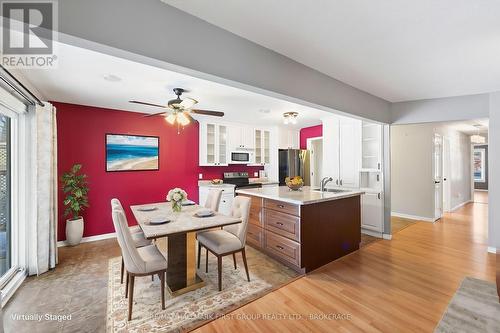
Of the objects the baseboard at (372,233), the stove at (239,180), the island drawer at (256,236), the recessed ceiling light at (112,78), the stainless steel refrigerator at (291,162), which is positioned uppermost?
the recessed ceiling light at (112,78)

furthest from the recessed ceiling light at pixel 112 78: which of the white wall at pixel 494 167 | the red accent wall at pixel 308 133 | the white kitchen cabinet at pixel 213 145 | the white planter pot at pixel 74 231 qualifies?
the white wall at pixel 494 167

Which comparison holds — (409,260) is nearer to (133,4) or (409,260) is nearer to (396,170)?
(396,170)

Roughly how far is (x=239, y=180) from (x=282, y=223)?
2.87 m

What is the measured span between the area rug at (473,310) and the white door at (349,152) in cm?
222

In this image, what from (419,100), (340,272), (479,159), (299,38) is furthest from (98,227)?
(479,159)

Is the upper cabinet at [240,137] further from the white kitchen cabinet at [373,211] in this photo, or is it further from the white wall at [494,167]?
the white wall at [494,167]

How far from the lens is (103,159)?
13.7 feet

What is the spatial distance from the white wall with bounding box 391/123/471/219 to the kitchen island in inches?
120

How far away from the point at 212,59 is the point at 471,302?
3.38 metres

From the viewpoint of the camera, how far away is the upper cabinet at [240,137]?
5.46 metres

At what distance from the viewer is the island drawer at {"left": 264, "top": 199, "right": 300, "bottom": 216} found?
2.78 meters

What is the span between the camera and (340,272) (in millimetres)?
2814

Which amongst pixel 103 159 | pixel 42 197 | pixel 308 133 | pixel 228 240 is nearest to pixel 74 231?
pixel 42 197

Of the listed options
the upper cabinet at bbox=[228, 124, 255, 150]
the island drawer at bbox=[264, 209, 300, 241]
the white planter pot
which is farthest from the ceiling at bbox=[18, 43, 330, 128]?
the white planter pot
